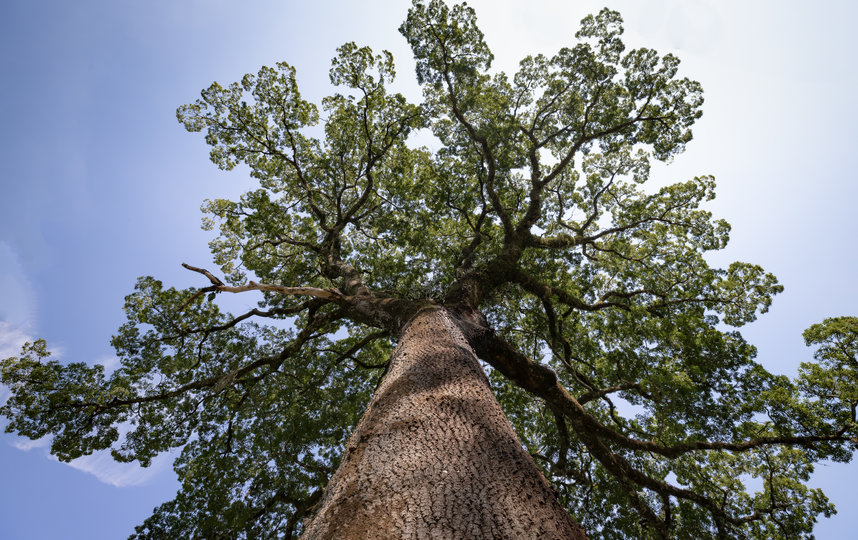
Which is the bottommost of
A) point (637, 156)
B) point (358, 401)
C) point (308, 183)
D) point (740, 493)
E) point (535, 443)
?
point (740, 493)

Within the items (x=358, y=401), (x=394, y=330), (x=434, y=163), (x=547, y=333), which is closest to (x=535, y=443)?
(x=547, y=333)

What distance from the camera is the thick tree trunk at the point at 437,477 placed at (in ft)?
5.04

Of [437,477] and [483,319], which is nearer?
[437,477]

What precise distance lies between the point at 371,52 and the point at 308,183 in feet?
12.8

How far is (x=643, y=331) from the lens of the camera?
23.6 ft

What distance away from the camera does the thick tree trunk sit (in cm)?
154

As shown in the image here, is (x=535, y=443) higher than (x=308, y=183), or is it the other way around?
(x=308, y=183)

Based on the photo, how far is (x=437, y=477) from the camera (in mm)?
1826

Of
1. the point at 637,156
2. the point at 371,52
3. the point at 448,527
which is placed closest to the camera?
the point at 448,527

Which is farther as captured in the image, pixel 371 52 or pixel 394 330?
pixel 371 52

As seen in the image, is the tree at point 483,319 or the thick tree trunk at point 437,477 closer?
the thick tree trunk at point 437,477

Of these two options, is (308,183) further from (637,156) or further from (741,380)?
(741,380)

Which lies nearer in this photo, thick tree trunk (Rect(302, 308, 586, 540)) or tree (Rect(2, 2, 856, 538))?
thick tree trunk (Rect(302, 308, 586, 540))

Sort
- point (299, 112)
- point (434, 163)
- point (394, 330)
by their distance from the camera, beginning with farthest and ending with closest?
point (434, 163) → point (299, 112) → point (394, 330)
